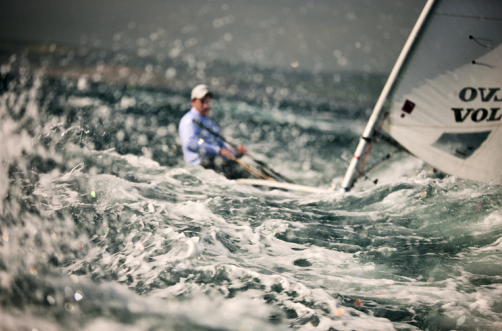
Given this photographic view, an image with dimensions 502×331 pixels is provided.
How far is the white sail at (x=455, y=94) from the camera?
4.58 metres

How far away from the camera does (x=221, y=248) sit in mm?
3746

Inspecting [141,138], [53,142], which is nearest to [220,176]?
[53,142]

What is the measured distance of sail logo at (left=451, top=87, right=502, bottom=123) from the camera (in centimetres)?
486

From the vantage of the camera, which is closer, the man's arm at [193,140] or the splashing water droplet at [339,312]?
the splashing water droplet at [339,312]

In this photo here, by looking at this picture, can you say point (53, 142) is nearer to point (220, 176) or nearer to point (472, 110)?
point (220, 176)

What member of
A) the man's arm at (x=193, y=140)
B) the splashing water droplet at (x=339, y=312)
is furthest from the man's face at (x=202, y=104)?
the splashing water droplet at (x=339, y=312)

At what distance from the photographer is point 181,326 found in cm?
229

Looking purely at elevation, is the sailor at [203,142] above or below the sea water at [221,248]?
→ above

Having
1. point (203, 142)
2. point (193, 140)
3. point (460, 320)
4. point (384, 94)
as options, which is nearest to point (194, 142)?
point (193, 140)

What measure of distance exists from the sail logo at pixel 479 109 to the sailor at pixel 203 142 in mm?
3457

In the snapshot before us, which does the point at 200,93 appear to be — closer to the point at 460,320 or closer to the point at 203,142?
the point at 203,142

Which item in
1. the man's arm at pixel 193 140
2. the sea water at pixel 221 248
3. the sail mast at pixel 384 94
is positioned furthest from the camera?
the man's arm at pixel 193 140

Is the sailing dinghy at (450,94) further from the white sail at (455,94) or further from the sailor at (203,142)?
the sailor at (203,142)

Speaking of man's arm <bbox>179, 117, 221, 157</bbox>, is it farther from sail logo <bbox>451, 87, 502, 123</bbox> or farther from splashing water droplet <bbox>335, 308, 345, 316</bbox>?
sail logo <bbox>451, 87, 502, 123</bbox>
